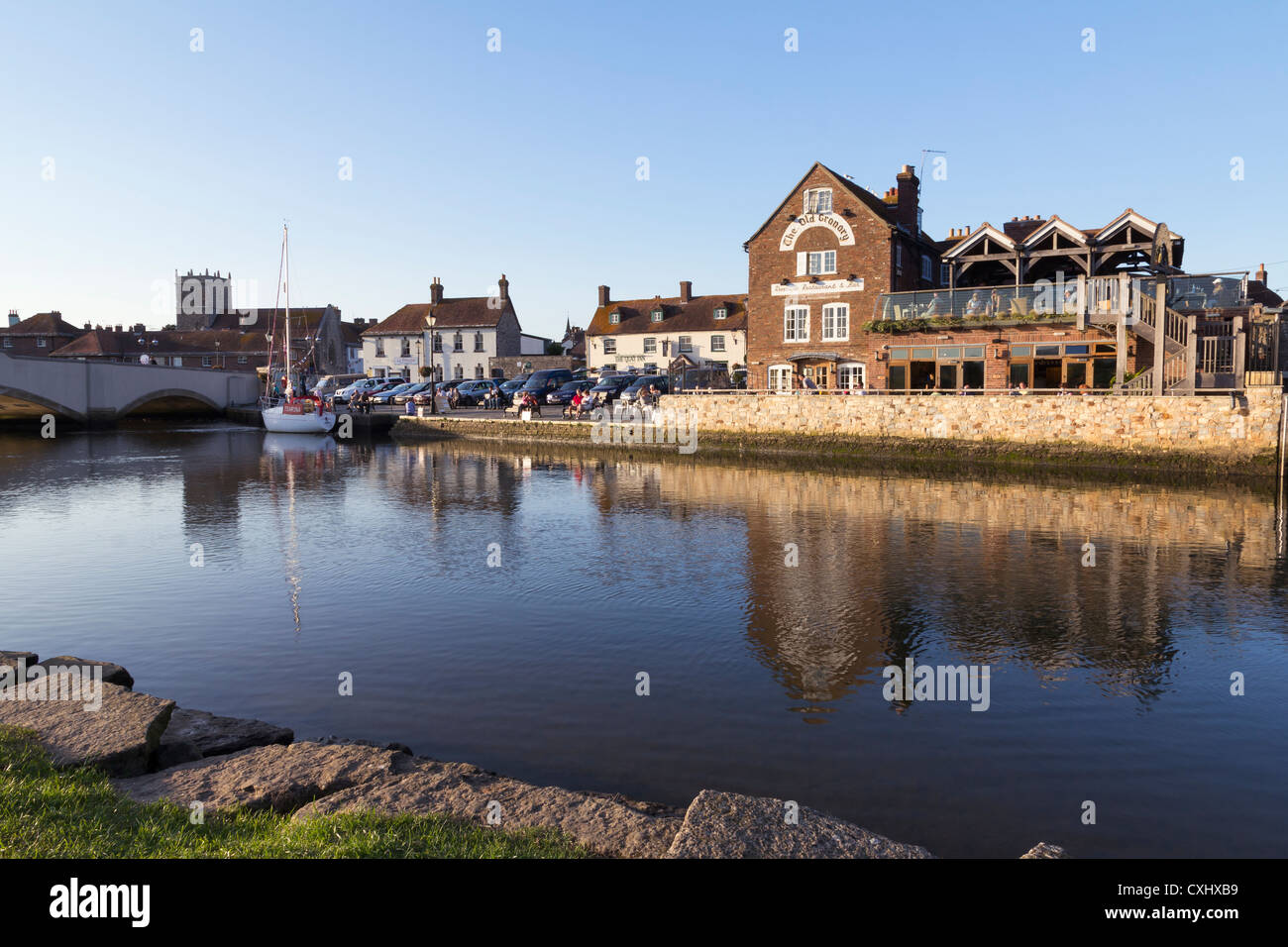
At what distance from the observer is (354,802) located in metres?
5.96

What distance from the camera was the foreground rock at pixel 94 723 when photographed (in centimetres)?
664

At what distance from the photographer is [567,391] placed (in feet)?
172

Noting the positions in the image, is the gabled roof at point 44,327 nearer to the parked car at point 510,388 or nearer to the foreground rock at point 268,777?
the parked car at point 510,388

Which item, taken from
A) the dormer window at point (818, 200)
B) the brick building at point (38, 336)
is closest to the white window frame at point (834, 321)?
the dormer window at point (818, 200)

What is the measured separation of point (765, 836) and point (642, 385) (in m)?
43.5

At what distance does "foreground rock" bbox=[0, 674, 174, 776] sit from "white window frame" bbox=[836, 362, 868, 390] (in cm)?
3744

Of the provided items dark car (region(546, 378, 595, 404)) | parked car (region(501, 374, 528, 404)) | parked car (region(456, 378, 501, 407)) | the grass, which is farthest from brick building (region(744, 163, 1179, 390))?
the grass

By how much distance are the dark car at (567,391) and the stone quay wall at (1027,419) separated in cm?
1308

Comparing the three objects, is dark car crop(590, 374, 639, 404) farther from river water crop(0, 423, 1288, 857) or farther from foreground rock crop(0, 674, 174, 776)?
foreground rock crop(0, 674, 174, 776)

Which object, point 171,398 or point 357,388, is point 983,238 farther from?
point 171,398

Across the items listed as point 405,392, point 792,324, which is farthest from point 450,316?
point 792,324

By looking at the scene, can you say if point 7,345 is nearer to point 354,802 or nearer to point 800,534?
point 800,534

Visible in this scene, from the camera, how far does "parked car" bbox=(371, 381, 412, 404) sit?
2375 inches
